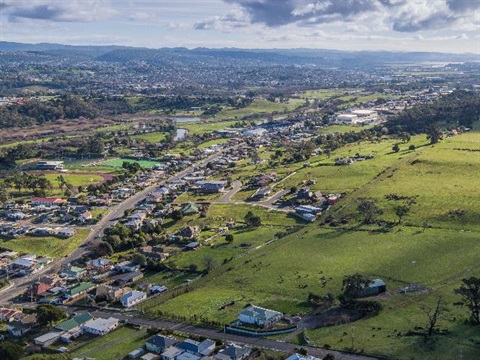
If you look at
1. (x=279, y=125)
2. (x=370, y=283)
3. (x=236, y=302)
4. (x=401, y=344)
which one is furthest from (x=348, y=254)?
(x=279, y=125)

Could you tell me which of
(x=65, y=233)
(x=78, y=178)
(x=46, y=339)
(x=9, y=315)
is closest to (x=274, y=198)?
(x=65, y=233)

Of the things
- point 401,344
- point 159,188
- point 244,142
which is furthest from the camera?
point 244,142

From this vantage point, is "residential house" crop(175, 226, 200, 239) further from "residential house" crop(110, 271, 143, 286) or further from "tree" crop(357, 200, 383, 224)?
"tree" crop(357, 200, 383, 224)

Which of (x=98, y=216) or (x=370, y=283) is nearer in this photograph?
(x=370, y=283)

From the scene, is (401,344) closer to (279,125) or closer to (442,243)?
(442,243)

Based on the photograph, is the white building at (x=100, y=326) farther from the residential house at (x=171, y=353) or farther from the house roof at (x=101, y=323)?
the residential house at (x=171, y=353)

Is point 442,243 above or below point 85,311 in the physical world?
above

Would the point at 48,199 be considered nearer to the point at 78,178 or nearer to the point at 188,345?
the point at 78,178
